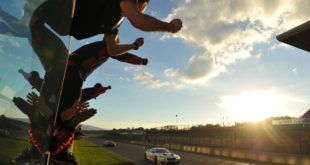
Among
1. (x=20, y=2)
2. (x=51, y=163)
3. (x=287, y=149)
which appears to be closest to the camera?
(x=20, y=2)

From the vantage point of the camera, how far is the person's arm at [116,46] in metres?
1.55

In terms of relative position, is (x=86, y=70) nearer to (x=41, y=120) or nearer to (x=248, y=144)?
(x=41, y=120)

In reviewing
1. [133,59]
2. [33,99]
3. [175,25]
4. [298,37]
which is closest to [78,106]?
[33,99]

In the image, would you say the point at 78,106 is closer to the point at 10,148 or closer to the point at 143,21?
the point at 10,148

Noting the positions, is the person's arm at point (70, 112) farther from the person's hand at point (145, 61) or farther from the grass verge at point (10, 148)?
the person's hand at point (145, 61)

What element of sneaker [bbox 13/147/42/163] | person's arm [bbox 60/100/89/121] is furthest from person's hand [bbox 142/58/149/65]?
sneaker [bbox 13/147/42/163]

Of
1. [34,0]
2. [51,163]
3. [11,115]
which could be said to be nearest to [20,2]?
[34,0]

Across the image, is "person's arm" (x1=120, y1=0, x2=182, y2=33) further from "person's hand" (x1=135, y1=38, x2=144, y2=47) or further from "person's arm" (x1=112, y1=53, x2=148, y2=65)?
"person's arm" (x1=112, y1=53, x2=148, y2=65)

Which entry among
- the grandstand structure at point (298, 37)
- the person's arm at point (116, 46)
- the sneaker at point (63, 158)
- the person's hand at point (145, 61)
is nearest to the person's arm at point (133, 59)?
the person's hand at point (145, 61)

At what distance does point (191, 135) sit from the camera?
55750 millimetres

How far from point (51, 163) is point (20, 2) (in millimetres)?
1070

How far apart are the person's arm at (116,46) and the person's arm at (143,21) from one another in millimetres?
255

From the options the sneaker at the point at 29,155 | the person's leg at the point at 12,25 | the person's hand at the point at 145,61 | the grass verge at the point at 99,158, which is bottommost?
the grass verge at the point at 99,158

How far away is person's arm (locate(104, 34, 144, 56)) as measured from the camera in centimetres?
155
